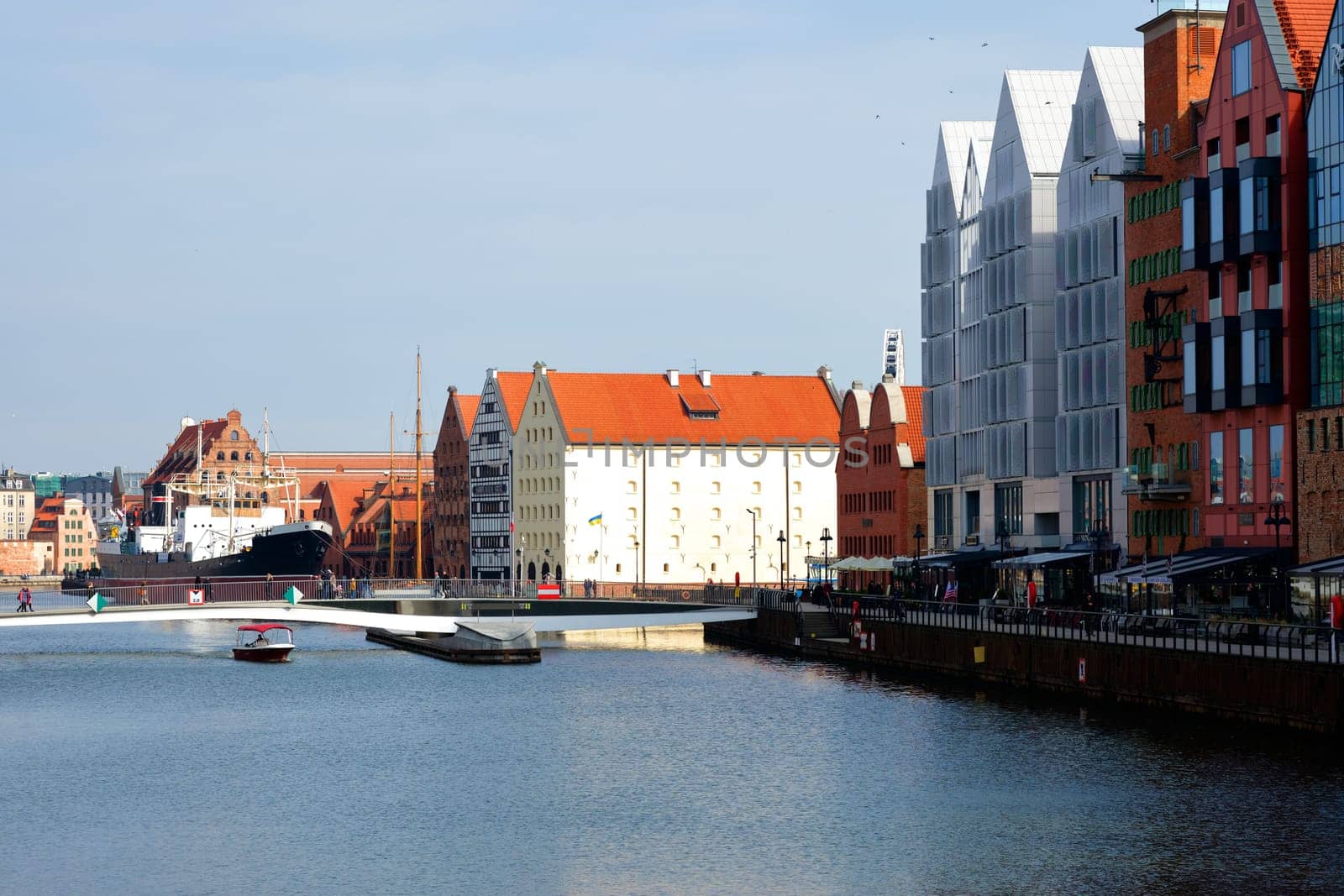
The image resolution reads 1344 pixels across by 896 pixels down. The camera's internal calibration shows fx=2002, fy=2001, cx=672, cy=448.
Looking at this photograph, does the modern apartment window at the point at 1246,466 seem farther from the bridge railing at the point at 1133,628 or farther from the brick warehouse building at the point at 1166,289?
the bridge railing at the point at 1133,628

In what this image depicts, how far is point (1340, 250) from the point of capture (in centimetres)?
7000

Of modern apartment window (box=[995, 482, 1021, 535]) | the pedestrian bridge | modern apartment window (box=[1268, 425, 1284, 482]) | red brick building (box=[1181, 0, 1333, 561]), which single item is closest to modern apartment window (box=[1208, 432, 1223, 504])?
red brick building (box=[1181, 0, 1333, 561])

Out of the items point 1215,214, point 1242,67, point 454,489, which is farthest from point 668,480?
point 1242,67

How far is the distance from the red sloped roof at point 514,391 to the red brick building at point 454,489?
31.5 feet

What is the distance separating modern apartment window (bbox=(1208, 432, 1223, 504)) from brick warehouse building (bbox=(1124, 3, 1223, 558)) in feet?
3.49

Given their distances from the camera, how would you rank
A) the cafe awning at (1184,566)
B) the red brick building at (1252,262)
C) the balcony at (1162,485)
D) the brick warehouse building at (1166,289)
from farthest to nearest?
the brick warehouse building at (1166,289), the balcony at (1162,485), the red brick building at (1252,262), the cafe awning at (1184,566)

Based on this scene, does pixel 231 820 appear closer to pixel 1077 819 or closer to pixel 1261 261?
pixel 1077 819

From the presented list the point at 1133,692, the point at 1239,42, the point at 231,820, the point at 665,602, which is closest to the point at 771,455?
the point at 665,602

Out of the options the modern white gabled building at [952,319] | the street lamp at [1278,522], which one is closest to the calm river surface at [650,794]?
the street lamp at [1278,522]

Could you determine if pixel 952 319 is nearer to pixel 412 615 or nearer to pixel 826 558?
pixel 826 558

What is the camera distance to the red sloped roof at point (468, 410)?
7087 inches

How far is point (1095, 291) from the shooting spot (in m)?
92.6

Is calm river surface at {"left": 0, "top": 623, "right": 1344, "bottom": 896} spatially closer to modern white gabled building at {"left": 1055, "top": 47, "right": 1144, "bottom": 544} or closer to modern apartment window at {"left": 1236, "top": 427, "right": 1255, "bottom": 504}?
modern apartment window at {"left": 1236, "top": 427, "right": 1255, "bottom": 504}

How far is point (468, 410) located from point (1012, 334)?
86944 mm
